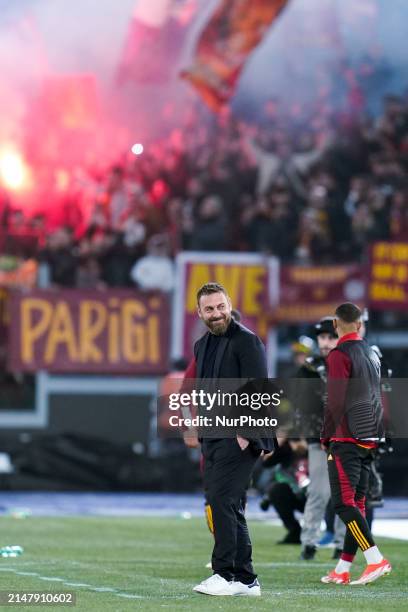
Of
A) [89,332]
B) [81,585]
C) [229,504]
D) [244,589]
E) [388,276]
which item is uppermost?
[388,276]

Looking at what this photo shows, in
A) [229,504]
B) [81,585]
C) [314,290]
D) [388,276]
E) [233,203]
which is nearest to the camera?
[229,504]

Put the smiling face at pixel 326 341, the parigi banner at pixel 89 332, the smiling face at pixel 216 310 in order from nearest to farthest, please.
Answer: the smiling face at pixel 216 310 → the smiling face at pixel 326 341 → the parigi banner at pixel 89 332

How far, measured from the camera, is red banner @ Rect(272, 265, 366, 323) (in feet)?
80.1

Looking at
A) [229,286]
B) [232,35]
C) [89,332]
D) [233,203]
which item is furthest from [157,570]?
[232,35]

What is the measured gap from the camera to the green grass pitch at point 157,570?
940 centimetres

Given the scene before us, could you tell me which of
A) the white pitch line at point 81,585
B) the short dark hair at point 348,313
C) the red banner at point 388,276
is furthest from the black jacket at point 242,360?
the red banner at point 388,276

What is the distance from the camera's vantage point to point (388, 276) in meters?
24.2

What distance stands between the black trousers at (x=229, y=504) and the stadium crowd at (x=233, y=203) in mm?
14305

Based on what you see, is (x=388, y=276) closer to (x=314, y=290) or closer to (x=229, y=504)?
(x=314, y=290)

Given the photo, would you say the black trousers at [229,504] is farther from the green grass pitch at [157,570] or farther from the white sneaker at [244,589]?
the green grass pitch at [157,570]

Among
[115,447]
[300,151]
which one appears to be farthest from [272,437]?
[300,151]

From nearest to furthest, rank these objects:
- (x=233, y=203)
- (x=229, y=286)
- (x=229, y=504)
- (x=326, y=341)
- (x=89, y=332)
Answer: (x=229, y=504), (x=326, y=341), (x=229, y=286), (x=89, y=332), (x=233, y=203)

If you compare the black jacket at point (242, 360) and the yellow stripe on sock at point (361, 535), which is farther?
the yellow stripe on sock at point (361, 535)

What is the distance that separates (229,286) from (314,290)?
1380 millimetres
